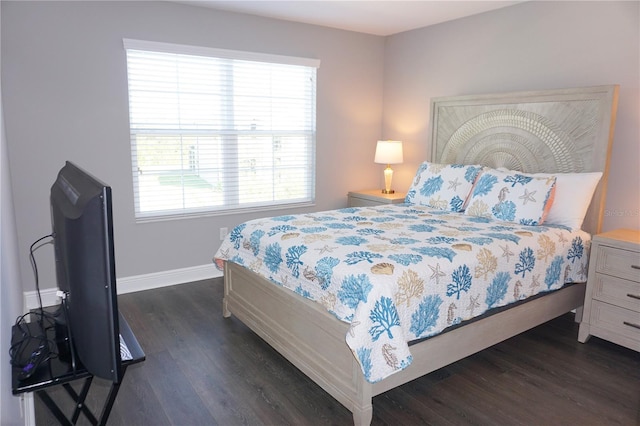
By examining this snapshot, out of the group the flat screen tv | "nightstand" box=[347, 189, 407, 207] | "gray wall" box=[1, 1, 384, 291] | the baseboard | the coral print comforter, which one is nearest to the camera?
the flat screen tv

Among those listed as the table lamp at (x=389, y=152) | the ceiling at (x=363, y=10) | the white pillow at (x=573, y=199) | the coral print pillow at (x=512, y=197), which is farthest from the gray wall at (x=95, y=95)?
the white pillow at (x=573, y=199)

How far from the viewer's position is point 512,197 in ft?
10.6

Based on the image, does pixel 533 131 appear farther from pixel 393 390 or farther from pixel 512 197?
pixel 393 390

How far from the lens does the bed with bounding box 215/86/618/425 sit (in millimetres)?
2139

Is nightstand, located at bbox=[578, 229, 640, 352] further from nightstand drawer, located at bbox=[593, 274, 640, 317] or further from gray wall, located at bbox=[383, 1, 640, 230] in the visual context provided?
gray wall, located at bbox=[383, 1, 640, 230]

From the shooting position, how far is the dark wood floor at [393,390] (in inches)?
84.8

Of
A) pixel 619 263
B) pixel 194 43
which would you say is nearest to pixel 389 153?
pixel 194 43

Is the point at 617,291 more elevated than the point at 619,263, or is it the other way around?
the point at 619,263

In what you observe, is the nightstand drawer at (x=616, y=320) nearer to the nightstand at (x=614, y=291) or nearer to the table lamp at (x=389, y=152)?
the nightstand at (x=614, y=291)

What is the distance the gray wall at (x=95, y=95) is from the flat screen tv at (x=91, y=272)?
224cm

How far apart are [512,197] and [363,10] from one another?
203 centimetres

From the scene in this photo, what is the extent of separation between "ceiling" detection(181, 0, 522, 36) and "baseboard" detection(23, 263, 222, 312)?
89.0 inches

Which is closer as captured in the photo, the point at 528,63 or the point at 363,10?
the point at 528,63

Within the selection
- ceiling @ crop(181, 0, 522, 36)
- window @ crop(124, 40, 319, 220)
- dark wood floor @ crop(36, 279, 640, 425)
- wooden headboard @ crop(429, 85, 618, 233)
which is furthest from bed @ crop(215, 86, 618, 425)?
window @ crop(124, 40, 319, 220)
